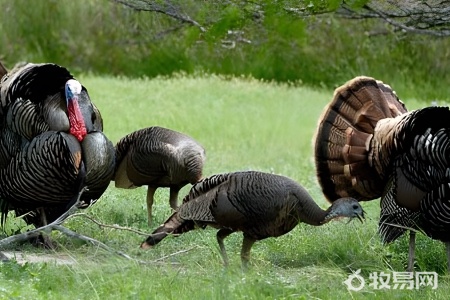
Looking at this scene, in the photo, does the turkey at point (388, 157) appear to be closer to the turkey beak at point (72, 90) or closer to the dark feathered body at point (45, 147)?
the dark feathered body at point (45, 147)

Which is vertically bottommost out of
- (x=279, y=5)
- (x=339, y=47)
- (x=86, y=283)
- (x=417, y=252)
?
(x=339, y=47)

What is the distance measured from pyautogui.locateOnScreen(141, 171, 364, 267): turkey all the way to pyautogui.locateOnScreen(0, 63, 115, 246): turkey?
72 cm

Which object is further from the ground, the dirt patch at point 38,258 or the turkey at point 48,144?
the turkey at point 48,144

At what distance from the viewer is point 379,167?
6.75 meters

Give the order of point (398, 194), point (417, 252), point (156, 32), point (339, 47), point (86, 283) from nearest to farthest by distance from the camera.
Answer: point (86, 283), point (398, 194), point (417, 252), point (156, 32), point (339, 47)

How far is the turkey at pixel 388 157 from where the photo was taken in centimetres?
625

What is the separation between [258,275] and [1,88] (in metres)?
2.44

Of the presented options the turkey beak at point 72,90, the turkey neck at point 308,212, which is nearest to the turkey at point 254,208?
the turkey neck at point 308,212

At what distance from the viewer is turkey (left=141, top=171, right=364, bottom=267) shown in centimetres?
606

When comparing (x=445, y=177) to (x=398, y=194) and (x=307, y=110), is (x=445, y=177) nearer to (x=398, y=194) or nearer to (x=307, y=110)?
(x=398, y=194)

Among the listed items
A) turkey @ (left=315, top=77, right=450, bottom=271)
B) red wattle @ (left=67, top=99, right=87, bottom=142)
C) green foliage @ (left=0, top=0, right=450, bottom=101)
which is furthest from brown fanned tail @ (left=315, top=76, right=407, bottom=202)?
green foliage @ (left=0, top=0, right=450, bottom=101)

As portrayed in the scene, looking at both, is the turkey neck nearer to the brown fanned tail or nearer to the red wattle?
the brown fanned tail

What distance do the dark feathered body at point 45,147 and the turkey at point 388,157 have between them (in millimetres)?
1618

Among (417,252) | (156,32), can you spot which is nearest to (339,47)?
(156,32)
